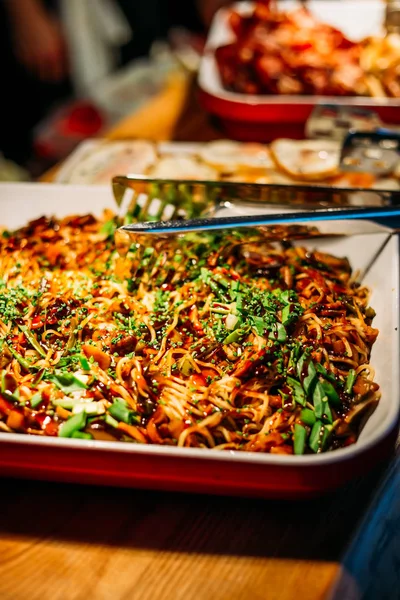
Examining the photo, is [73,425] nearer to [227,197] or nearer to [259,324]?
[259,324]

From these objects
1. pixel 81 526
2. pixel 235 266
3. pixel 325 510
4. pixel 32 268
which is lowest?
pixel 81 526

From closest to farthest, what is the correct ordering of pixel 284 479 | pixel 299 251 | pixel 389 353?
pixel 284 479, pixel 389 353, pixel 299 251

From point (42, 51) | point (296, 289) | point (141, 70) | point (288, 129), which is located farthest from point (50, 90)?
point (296, 289)

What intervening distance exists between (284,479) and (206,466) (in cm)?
18

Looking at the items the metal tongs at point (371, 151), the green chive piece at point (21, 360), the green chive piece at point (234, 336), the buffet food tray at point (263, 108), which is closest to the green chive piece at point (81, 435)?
the green chive piece at point (21, 360)

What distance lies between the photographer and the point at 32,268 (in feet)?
6.24

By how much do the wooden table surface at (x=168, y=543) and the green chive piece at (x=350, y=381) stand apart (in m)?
0.24

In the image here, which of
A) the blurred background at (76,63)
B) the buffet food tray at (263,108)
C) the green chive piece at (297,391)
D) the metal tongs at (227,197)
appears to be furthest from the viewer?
the blurred background at (76,63)

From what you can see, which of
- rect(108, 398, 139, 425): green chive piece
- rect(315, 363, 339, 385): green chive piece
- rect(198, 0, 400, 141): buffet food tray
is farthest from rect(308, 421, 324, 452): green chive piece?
rect(198, 0, 400, 141): buffet food tray

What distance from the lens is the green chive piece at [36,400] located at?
1412mm

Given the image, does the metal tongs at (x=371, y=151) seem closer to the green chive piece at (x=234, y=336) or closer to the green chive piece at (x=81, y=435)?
the green chive piece at (x=234, y=336)

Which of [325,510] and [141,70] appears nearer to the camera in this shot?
[325,510]

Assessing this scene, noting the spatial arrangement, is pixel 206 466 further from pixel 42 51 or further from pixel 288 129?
pixel 42 51

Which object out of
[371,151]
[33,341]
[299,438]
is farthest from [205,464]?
[371,151]
